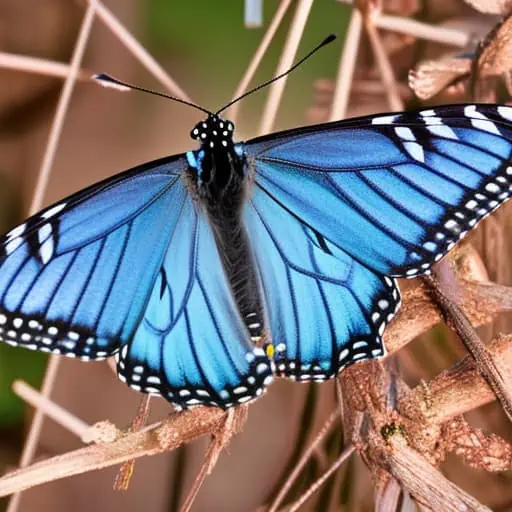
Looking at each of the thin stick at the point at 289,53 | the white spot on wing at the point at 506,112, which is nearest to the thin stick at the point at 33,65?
the thin stick at the point at 289,53

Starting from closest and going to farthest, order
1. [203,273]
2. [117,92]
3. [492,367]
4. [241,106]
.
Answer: [492,367] < [203,273] < [241,106] < [117,92]

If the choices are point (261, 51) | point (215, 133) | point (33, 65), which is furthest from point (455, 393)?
point (33, 65)

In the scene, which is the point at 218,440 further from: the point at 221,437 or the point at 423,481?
the point at 423,481

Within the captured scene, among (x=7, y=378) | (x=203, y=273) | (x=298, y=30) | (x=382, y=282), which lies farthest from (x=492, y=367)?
(x=7, y=378)

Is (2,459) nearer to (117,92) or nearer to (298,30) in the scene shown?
(117,92)

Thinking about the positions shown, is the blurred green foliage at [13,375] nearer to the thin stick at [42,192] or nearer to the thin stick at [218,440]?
the thin stick at [42,192]

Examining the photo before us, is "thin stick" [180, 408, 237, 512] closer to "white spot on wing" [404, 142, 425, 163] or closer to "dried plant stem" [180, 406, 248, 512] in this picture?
"dried plant stem" [180, 406, 248, 512]

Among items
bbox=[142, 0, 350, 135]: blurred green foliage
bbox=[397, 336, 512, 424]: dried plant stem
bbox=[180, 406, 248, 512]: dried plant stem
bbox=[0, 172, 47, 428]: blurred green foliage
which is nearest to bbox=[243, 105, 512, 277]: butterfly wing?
bbox=[397, 336, 512, 424]: dried plant stem
